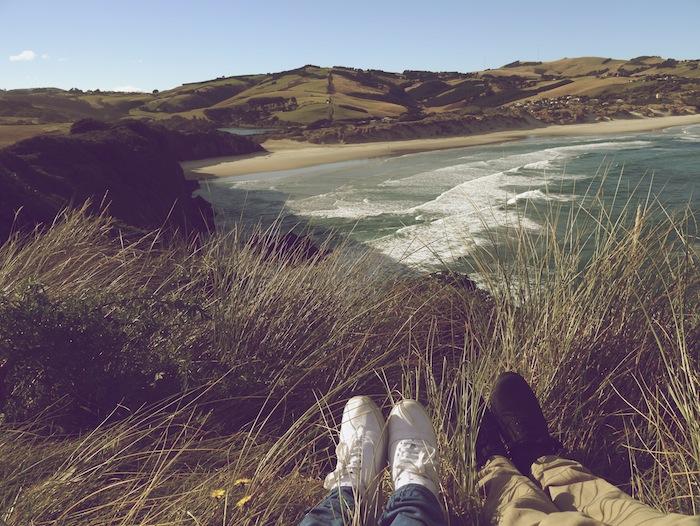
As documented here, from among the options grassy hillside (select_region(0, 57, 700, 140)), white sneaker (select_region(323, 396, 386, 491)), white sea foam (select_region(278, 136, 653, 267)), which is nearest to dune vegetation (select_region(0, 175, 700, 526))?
white sneaker (select_region(323, 396, 386, 491))

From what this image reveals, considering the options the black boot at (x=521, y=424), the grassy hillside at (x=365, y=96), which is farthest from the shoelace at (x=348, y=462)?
the grassy hillside at (x=365, y=96)

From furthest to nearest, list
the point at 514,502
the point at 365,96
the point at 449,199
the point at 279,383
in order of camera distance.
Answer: the point at 365,96 → the point at 449,199 → the point at 279,383 → the point at 514,502

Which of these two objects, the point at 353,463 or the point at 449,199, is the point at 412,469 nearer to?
the point at 353,463

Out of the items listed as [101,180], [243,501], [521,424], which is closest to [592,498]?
[521,424]

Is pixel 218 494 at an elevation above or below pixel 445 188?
above

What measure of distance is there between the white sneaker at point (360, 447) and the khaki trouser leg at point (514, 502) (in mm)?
375

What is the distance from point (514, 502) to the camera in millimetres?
1765

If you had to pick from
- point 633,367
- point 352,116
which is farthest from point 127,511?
point 352,116

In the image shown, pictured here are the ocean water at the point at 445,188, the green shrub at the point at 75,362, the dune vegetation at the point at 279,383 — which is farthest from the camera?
the ocean water at the point at 445,188

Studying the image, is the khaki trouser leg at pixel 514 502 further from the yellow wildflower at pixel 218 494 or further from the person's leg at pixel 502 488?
the yellow wildflower at pixel 218 494

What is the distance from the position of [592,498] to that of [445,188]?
623 inches

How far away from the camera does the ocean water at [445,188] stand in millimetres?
11219

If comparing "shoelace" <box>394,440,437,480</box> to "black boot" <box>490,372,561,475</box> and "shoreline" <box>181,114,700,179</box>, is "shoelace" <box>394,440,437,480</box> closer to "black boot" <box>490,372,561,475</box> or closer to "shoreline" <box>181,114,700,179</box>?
"black boot" <box>490,372,561,475</box>

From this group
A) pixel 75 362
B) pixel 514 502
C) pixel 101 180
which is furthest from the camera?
pixel 101 180
